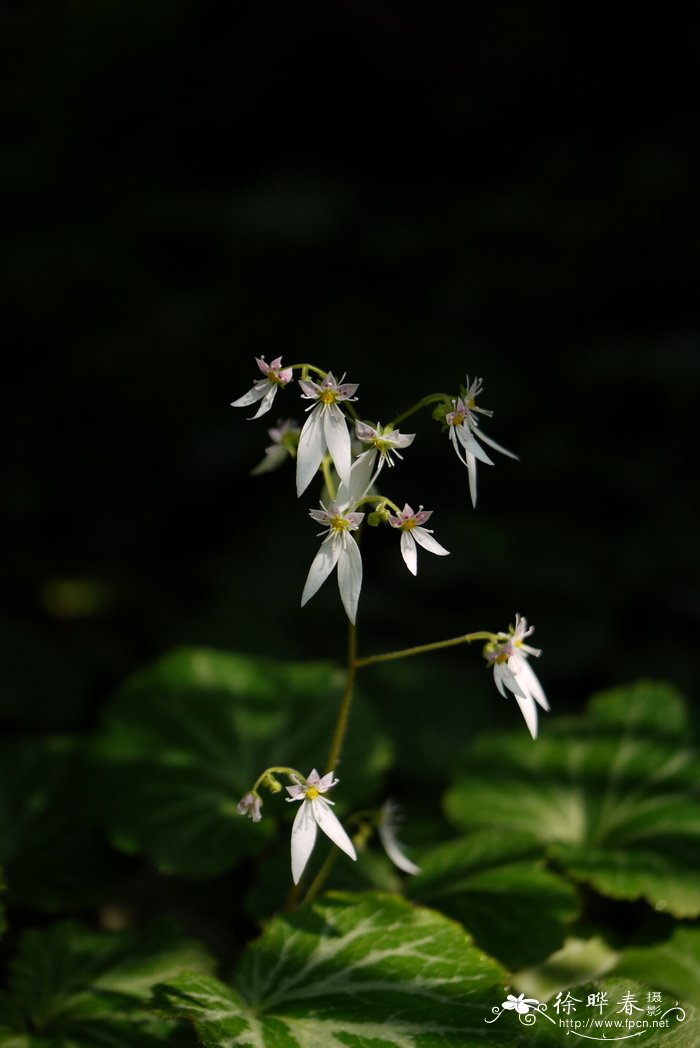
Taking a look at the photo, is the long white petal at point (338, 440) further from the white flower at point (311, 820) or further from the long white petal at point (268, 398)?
the white flower at point (311, 820)

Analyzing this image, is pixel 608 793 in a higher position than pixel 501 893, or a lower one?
higher

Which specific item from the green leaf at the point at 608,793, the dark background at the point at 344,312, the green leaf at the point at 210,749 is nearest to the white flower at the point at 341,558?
the green leaf at the point at 210,749

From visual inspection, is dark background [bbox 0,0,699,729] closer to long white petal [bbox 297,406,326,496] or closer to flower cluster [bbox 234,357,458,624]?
flower cluster [bbox 234,357,458,624]

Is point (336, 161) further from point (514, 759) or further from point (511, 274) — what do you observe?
point (514, 759)

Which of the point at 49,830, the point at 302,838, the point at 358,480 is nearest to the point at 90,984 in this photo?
the point at 49,830

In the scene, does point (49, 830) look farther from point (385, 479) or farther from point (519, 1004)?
point (385, 479)

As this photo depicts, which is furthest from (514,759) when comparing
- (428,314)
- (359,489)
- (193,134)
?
(193,134)
